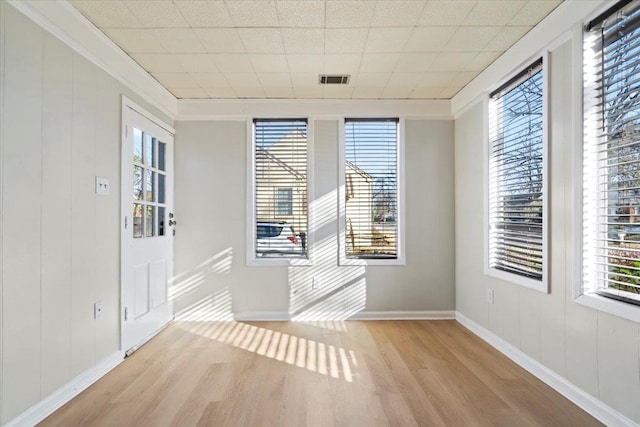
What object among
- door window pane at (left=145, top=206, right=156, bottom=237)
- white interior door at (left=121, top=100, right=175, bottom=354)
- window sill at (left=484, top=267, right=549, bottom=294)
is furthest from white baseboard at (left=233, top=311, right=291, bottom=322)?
window sill at (left=484, top=267, right=549, bottom=294)

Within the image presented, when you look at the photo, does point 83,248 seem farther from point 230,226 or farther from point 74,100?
point 230,226

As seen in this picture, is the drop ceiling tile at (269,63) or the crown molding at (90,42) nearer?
the crown molding at (90,42)

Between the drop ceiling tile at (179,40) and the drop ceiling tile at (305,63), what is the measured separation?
27.4 inches

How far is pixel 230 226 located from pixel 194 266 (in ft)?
1.87

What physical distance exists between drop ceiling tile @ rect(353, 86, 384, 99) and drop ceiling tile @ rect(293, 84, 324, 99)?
350mm

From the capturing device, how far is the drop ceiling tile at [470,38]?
100 inches

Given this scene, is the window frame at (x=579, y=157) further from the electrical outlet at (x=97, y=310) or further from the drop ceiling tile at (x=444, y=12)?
the electrical outlet at (x=97, y=310)

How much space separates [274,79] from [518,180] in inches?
88.8

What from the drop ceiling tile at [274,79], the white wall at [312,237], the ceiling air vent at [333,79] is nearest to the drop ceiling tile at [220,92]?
the white wall at [312,237]

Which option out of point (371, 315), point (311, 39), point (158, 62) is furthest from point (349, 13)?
point (371, 315)

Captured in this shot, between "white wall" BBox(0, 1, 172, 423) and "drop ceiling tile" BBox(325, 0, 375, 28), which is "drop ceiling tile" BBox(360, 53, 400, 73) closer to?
"drop ceiling tile" BBox(325, 0, 375, 28)

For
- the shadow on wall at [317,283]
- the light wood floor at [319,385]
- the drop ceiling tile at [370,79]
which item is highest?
the drop ceiling tile at [370,79]

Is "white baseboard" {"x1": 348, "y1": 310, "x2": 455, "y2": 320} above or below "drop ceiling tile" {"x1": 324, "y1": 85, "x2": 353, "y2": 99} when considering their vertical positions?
below

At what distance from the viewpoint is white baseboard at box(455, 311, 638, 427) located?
1915mm
